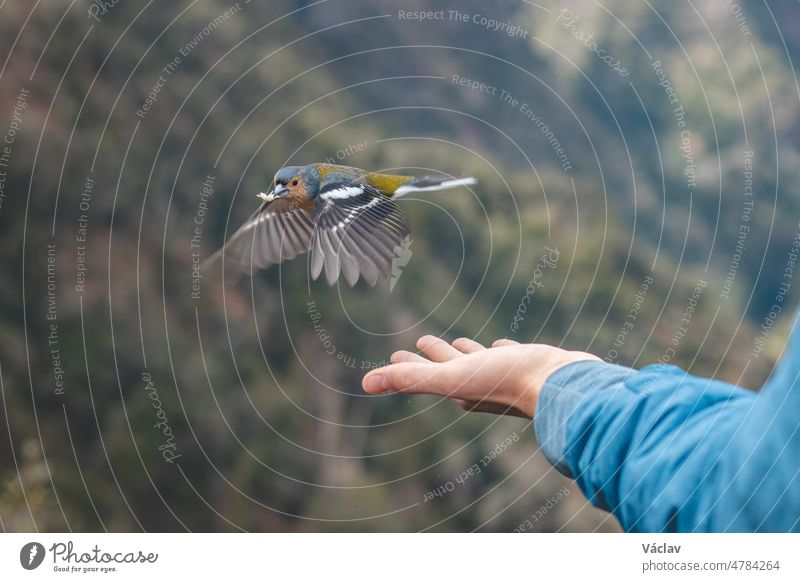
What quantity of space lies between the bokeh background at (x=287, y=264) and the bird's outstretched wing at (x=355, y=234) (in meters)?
1.14

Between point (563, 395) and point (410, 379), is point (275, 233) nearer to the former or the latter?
point (410, 379)

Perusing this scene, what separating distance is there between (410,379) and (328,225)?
28 cm

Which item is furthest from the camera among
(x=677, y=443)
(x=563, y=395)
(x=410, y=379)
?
(x=410, y=379)

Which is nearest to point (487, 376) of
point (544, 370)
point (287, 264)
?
point (544, 370)

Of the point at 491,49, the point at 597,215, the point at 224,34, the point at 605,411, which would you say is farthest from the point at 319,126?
the point at 605,411

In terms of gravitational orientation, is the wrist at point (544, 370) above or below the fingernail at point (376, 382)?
above

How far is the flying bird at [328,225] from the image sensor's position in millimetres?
938

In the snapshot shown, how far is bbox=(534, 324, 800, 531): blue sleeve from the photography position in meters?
0.41

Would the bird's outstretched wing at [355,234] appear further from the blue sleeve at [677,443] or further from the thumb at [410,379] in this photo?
the blue sleeve at [677,443]

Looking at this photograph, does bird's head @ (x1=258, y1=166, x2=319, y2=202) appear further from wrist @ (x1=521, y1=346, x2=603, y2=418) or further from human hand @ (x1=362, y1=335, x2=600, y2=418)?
wrist @ (x1=521, y1=346, x2=603, y2=418)

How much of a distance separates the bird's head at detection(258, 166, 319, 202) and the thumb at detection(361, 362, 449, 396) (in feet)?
0.96

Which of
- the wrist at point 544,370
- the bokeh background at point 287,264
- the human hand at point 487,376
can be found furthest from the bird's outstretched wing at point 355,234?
the bokeh background at point 287,264

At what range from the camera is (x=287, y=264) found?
9.55ft
